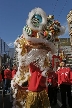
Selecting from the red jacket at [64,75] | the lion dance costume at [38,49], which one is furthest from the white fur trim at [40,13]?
the red jacket at [64,75]

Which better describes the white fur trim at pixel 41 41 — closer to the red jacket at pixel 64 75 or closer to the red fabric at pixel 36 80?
the red fabric at pixel 36 80

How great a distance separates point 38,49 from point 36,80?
2.48ft

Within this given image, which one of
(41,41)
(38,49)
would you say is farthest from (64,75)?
(41,41)

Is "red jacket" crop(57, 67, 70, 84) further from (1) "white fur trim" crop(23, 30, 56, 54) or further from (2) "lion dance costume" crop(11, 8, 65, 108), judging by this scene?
(1) "white fur trim" crop(23, 30, 56, 54)

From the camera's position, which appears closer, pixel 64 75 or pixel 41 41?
pixel 41 41

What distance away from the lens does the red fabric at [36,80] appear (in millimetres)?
6531

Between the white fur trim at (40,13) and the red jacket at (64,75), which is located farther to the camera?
the red jacket at (64,75)

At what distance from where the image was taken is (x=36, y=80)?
6562 millimetres

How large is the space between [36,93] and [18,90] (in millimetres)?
1429

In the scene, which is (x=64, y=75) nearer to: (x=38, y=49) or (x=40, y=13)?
(x=38, y=49)

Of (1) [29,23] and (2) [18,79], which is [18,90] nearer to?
(2) [18,79]

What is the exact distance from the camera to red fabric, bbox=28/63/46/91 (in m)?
6.53

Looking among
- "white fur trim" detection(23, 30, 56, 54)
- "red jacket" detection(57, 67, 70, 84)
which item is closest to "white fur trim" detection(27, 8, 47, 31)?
"white fur trim" detection(23, 30, 56, 54)

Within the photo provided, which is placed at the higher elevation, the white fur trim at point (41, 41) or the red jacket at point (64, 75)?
the white fur trim at point (41, 41)
